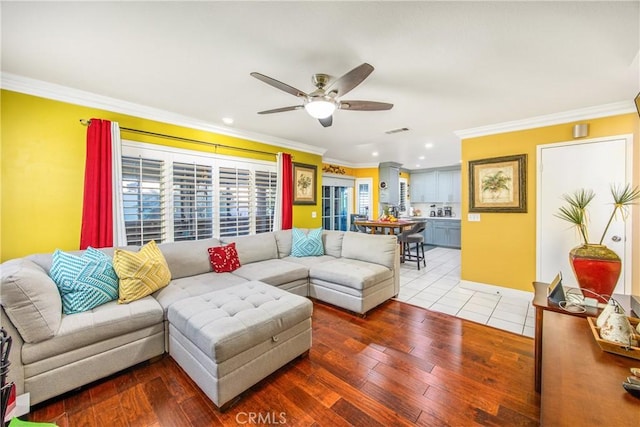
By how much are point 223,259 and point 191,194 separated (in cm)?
109

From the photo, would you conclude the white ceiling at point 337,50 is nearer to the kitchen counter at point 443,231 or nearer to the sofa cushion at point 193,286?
the sofa cushion at point 193,286

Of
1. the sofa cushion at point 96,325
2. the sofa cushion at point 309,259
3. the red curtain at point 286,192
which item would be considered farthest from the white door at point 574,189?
the sofa cushion at point 96,325

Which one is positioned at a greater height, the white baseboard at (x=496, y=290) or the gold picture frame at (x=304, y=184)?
the gold picture frame at (x=304, y=184)

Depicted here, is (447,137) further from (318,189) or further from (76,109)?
(76,109)

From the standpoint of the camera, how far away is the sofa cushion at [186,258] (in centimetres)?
284

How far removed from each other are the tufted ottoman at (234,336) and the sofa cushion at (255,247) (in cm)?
118

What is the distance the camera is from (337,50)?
1882 mm

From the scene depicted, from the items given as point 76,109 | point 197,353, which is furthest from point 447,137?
point 76,109

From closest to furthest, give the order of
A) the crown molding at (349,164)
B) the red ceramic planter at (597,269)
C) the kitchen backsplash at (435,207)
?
the red ceramic planter at (597,269)
the crown molding at (349,164)
the kitchen backsplash at (435,207)

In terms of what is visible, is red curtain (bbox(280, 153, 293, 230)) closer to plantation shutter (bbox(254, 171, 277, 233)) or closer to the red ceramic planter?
plantation shutter (bbox(254, 171, 277, 233))

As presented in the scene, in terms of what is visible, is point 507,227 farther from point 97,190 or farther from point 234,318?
point 97,190

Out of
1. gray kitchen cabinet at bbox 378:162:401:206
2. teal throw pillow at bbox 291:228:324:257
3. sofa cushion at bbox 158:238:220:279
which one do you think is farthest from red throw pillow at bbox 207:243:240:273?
gray kitchen cabinet at bbox 378:162:401:206

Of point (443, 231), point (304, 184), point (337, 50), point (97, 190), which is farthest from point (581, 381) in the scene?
point (443, 231)

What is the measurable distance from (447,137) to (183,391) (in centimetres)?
489
